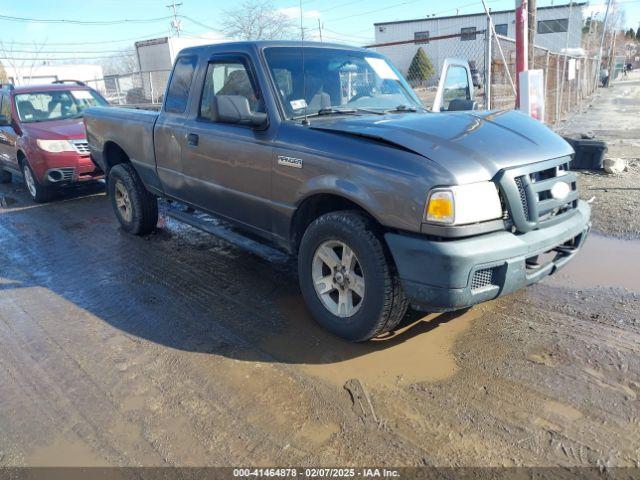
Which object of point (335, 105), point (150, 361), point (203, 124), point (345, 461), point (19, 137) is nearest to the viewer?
point (345, 461)

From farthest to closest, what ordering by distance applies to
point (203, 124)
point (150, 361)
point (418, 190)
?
1. point (203, 124)
2. point (150, 361)
3. point (418, 190)

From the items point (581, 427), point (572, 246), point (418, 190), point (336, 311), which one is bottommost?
point (581, 427)

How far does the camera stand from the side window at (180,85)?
4.69 m

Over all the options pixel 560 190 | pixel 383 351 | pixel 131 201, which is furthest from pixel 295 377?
pixel 131 201

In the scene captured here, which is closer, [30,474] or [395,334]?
[30,474]

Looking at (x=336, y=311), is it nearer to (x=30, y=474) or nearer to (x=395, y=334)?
(x=395, y=334)

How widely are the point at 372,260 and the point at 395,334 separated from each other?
798mm

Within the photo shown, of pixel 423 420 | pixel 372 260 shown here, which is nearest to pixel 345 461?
pixel 423 420

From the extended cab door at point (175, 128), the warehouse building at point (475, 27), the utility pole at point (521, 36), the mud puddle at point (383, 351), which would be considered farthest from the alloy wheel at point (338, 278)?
the warehouse building at point (475, 27)

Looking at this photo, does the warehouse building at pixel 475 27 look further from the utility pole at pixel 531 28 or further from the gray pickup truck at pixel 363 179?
the gray pickup truck at pixel 363 179

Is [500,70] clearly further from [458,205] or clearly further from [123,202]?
[458,205]

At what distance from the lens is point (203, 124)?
4.41 m

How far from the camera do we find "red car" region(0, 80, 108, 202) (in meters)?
7.77

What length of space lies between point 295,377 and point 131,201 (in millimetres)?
3691
